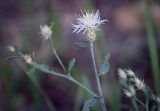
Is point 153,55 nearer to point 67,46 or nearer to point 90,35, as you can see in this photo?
point 90,35

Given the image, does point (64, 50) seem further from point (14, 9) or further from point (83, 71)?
point (14, 9)

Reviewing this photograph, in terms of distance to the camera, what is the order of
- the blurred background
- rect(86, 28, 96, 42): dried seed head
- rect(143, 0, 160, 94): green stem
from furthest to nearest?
the blurred background, rect(143, 0, 160, 94): green stem, rect(86, 28, 96, 42): dried seed head

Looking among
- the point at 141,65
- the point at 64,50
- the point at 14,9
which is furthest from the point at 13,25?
the point at 141,65

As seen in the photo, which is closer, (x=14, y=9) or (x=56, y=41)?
(x=56, y=41)

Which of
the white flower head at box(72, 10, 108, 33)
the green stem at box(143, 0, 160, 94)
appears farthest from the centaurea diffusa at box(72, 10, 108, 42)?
the green stem at box(143, 0, 160, 94)

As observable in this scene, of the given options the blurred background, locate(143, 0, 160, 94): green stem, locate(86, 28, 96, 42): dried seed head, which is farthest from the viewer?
the blurred background

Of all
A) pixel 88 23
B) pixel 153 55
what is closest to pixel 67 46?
pixel 153 55

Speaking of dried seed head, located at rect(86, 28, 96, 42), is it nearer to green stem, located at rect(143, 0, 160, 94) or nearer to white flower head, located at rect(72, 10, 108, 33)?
white flower head, located at rect(72, 10, 108, 33)

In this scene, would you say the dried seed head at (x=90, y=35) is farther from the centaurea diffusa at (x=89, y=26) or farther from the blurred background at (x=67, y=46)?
the blurred background at (x=67, y=46)

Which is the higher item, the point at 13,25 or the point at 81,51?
the point at 13,25
